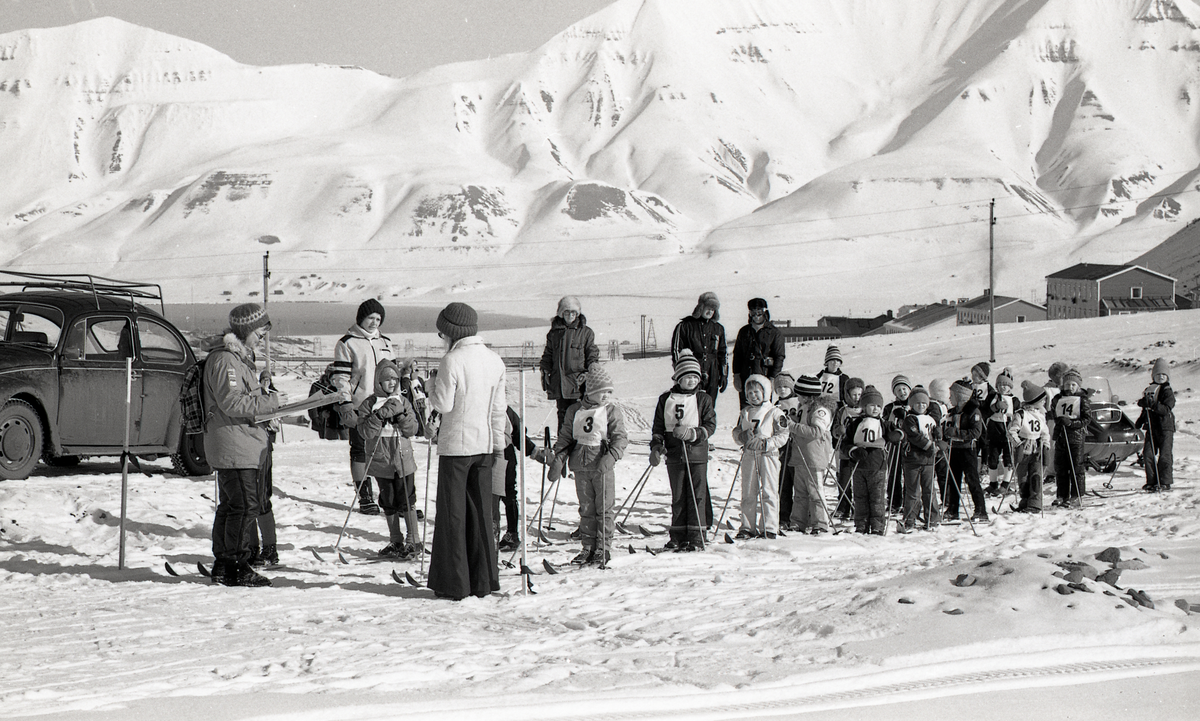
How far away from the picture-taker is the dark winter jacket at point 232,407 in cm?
805

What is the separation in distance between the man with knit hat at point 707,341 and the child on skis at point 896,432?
4.92ft

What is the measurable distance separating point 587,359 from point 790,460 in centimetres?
200

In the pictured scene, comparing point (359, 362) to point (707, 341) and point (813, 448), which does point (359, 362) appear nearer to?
point (707, 341)

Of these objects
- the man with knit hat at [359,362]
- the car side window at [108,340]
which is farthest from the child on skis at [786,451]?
the car side window at [108,340]

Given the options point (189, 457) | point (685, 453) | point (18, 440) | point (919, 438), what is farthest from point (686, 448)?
point (18, 440)

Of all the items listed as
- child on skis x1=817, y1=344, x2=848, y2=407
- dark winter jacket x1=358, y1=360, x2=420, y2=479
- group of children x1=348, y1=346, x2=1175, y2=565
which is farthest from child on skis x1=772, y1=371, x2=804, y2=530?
dark winter jacket x1=358, y1=360, x2=420, y2=479

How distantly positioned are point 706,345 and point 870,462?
1768mm

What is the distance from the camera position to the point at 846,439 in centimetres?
1120

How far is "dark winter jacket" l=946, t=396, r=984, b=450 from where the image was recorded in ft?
39.9

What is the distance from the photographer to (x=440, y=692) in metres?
5.66

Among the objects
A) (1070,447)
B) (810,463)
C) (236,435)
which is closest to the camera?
(236,435)

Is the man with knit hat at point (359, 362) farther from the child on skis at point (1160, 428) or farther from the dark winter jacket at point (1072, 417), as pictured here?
the child on skis at point (1160, 428)

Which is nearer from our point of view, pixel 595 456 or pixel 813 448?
pixel 595 456

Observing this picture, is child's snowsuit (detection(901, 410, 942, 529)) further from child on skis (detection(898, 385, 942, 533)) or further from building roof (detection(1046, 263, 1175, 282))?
building roof (detection(1046, 263, 1175, 282))
